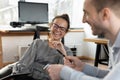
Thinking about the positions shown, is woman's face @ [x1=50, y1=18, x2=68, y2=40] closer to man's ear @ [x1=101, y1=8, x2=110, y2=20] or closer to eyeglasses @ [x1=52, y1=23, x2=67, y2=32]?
eyeglasses @ [x1=52, y1=23, x2=67, y2=32]

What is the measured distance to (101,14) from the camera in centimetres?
74

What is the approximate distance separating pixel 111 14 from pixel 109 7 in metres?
0.03

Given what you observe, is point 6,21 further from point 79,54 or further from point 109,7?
point 109,7

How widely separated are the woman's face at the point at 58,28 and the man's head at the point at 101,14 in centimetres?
118

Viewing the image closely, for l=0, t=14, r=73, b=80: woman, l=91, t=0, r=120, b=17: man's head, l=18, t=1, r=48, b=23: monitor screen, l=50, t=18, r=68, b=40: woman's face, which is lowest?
l=0, t=14, r=73, b=80: woman

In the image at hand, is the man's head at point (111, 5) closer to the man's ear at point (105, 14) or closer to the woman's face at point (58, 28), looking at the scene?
the man's ear at point (105, 14)

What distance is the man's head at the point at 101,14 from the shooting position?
2.33 ft

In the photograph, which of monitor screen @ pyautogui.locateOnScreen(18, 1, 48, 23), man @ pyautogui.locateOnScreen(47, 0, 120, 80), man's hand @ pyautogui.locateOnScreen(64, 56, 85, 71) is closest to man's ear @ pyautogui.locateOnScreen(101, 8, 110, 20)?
man @ pyautogui.locateOnScreen(47, 0, 120, 80)

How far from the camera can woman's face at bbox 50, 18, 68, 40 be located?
79.1 inches

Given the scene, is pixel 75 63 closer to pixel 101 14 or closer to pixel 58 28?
pixel 101 14

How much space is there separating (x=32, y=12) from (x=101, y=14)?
331 centimetres

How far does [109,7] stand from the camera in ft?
2.34

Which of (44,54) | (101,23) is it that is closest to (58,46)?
(44,54)

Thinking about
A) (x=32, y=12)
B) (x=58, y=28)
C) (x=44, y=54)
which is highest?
(x=32, y=12)
